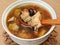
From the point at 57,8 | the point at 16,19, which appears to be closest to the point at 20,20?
the point at 16,19

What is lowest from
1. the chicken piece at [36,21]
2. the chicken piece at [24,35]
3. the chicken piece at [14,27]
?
the chicken piece at [24,35]

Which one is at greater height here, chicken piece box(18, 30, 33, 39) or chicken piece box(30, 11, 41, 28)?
chicken piece box(30, 11, 41, 28)

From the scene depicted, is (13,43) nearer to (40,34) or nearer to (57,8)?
(40,34)

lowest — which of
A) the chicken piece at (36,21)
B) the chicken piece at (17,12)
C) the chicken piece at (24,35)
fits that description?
the chicken piece at (24,35)

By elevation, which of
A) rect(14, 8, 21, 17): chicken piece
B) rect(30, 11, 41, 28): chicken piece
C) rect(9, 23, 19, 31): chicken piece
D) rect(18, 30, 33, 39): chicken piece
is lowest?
rect(18, 30, 33, 39): chicken piece

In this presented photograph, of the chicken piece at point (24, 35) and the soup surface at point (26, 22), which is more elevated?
the soup surface at point (26, 22)

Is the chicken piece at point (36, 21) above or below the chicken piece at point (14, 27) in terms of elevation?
above

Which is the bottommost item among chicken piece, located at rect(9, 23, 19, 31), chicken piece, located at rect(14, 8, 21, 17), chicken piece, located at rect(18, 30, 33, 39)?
chicken piece, located at rect(18, 30, 33, 39)

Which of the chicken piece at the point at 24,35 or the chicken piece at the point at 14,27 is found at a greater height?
the chicken piece at the point at 14,27

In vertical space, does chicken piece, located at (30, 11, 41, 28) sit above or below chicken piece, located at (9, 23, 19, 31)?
above
